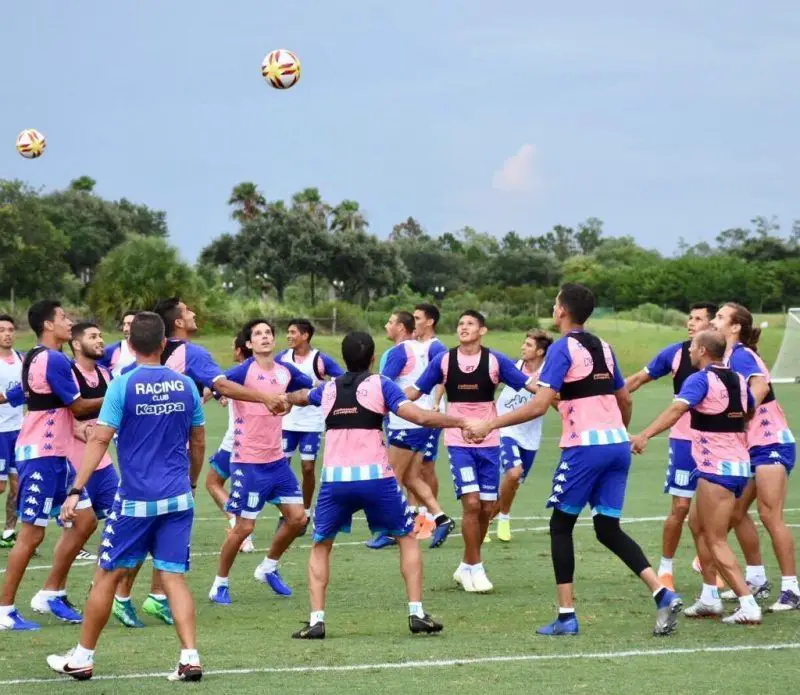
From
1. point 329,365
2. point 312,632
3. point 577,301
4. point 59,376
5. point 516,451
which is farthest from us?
point 516,451

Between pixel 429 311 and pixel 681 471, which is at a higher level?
pixel 429 311

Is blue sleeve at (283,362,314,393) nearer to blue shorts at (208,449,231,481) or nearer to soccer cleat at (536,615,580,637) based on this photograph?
blue shorts at (208,449,231,481)

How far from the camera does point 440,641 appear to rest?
890 cm

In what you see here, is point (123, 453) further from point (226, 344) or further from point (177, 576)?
point (226, 344)

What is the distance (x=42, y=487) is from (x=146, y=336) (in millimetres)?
2588

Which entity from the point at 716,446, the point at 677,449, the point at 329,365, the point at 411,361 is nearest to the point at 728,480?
the point at 716,446

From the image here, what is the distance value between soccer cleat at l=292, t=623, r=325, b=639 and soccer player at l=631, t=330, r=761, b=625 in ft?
8.85

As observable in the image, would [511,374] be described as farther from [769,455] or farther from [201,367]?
[201,367]

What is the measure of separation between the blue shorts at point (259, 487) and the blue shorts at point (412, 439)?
11.4ft

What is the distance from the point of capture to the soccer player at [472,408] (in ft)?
37.5

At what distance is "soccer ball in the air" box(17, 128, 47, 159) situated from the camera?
2691 cm

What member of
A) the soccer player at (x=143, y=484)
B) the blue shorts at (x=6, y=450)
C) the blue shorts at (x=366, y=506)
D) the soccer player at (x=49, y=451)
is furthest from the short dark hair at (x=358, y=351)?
the blue shorts at (x=6, y=450)

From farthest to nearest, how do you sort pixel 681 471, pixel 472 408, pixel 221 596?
pixel 472 408 < pixel 681 471 < pixel 221 596

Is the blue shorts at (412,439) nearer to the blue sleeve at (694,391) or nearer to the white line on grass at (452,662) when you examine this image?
the blue sleeve at (694,391)
